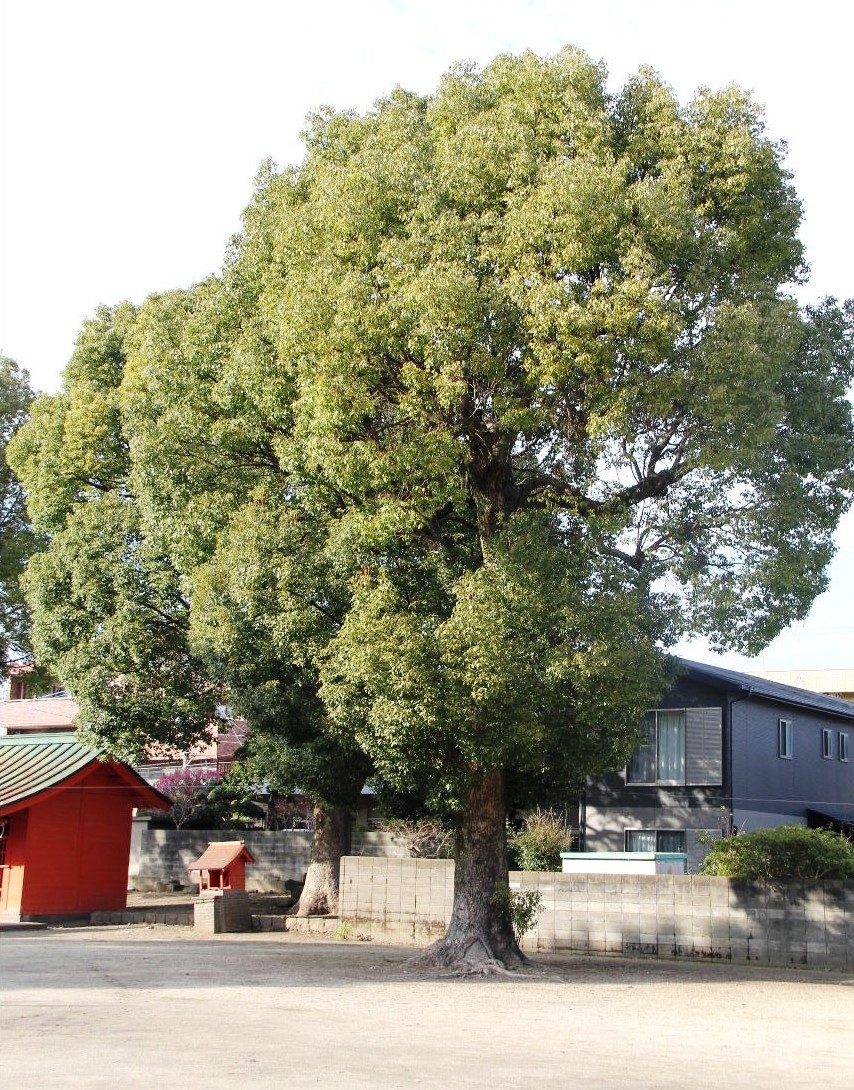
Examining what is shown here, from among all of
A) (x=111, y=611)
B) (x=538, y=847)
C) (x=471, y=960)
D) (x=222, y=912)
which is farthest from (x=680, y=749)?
(x=111, y=611)

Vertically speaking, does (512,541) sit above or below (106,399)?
below

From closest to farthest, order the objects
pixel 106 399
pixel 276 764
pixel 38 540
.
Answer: pixel 276 764 < pixel 106 399 < pixel 38 540

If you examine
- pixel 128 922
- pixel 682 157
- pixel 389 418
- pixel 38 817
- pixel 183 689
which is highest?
pixel 682 157

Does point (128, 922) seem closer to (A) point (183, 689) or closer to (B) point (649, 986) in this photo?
(A) point (183, 689)

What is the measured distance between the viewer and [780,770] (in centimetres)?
2759

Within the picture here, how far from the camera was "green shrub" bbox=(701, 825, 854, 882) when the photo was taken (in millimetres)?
17547

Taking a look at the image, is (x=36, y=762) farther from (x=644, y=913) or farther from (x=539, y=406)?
(x=539, y=406)

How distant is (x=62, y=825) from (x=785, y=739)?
16.8m

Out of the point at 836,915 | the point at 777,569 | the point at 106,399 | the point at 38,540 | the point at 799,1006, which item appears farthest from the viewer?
the point at 38,540

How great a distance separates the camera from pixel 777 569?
1477 centimetres

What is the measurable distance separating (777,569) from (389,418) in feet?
17.7

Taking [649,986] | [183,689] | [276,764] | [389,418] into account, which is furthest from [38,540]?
[649,986]

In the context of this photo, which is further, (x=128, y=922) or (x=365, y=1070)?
(x=128, y=922)

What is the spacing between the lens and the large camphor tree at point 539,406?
1403 centimetres
